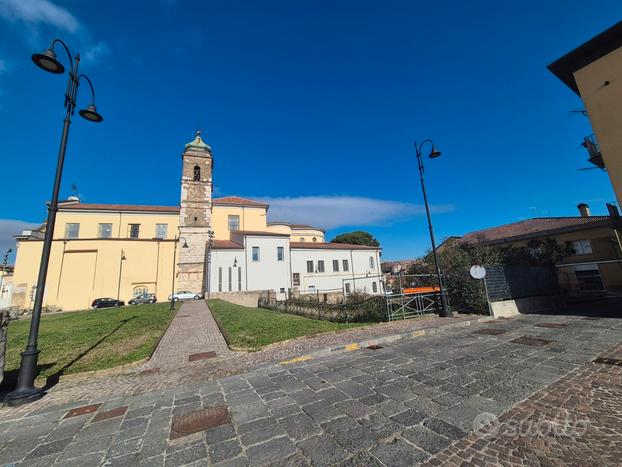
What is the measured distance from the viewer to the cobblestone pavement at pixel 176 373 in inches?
184

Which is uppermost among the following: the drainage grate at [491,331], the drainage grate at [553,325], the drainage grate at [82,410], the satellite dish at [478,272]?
the satellite dish at [478,272]

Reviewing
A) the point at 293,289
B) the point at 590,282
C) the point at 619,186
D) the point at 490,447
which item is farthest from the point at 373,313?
the point at 590,282

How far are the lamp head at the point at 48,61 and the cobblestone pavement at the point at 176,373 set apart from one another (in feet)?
21.0

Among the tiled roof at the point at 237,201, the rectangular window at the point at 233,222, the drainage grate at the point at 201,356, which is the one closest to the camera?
the drainage grate at the point at 201,356

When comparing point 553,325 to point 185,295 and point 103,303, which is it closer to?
point 185,295

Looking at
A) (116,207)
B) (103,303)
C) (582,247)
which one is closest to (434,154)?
(582,247)

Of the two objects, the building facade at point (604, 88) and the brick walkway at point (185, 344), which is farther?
the building facade at point (604, 88)

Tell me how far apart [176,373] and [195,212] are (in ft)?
102

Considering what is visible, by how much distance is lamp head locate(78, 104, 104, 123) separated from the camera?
612 centimetres

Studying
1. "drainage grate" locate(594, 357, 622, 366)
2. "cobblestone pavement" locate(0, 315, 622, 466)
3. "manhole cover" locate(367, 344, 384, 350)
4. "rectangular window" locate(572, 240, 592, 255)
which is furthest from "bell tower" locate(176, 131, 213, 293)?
"rectangular window" locate(572, 240, 592, 255)

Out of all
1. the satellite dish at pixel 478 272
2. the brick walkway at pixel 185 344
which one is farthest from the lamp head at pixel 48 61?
the satellite dish at pixel 478 272

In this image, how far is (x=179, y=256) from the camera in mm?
32750

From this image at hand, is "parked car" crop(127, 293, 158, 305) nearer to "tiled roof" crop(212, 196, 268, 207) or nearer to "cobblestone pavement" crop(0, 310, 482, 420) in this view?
"tiled roof" crop(212, 196, 268, 207)

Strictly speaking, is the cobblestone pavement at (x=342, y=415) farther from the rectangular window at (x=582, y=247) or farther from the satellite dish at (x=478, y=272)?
the rectangular window at (x=582, y=247)
